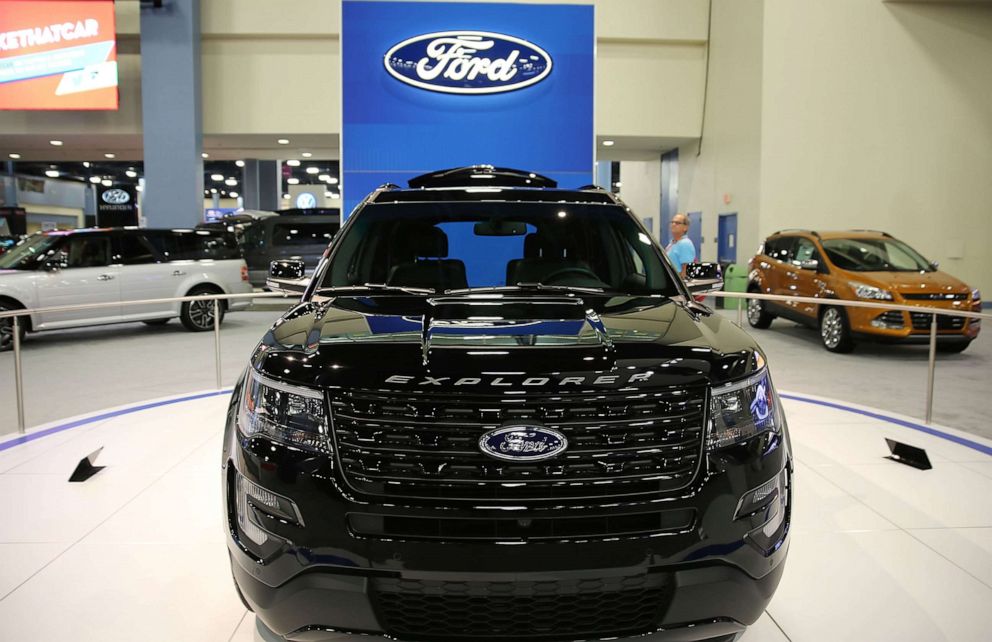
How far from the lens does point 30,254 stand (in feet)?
30.6

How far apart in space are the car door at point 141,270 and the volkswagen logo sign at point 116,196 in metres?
18.7

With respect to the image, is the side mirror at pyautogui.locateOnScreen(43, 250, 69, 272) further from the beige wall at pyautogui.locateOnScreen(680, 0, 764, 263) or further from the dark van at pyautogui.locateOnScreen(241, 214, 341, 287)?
the beige wall at pyautogui.locateOnScreen(680, 0, 764, 263)

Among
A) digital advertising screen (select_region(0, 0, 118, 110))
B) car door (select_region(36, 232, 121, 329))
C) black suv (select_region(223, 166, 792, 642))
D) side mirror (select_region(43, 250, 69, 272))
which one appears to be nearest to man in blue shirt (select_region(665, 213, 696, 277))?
black suv (select_region(223, 166, 792, 642))

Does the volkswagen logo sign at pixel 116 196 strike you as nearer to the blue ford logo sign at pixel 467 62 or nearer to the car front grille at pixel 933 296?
the blue ford logo sign at pixel 467 62

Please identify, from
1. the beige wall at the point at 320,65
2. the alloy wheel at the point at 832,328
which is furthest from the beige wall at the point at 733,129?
the alloy wheel at the point at 832,328

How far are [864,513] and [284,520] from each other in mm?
2927

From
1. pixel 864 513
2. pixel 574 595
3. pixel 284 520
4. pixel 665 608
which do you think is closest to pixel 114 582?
pixel 284 520

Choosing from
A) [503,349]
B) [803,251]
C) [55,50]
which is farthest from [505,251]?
[55,50]

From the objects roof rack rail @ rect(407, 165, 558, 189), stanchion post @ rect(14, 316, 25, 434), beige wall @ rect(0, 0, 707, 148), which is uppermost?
beige wall @ rect(0, 0, 707, 148)

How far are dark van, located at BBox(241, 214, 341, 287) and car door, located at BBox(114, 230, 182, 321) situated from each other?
150 inches

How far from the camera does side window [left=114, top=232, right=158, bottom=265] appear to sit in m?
9.91

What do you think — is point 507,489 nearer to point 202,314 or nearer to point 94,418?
point 94,418

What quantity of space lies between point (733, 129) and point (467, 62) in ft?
22.2

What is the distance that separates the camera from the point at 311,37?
1491cm
